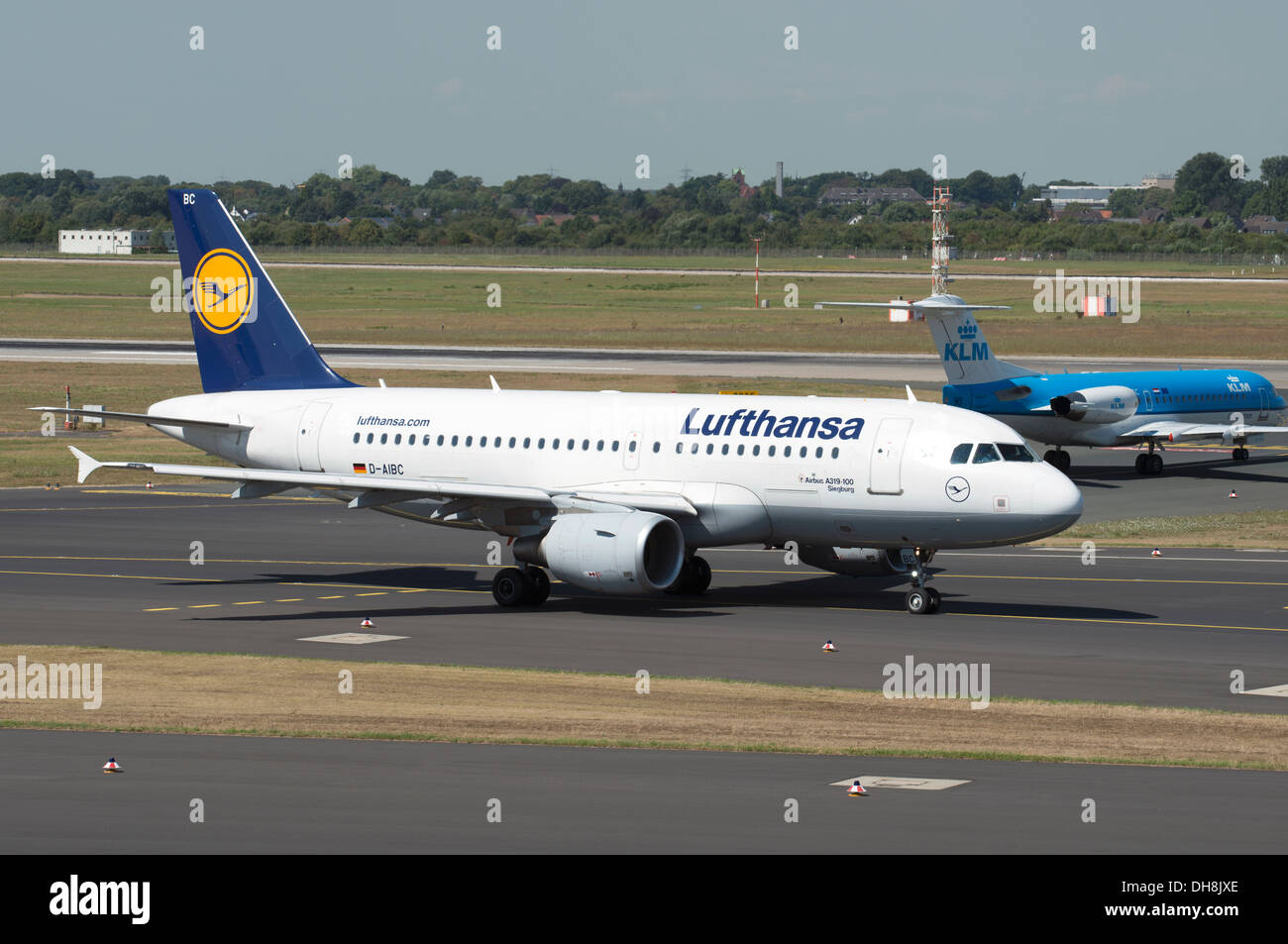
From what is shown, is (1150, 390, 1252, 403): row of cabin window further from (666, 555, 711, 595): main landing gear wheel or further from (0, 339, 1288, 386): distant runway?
(666, 555, 711, 595): main landing gear wheel

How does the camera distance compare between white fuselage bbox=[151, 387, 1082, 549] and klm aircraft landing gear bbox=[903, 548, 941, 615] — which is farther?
klm aircraft landing gear bbox=[903, 548, 941, 615]

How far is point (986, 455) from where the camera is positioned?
4012 cm

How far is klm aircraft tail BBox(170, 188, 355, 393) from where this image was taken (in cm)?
4912

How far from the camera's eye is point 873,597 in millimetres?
44062

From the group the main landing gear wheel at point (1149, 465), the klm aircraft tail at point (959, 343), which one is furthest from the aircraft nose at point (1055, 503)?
the main landing gear wheel at point (1149, 465)

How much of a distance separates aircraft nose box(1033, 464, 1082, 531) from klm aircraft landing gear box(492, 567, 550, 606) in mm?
11376

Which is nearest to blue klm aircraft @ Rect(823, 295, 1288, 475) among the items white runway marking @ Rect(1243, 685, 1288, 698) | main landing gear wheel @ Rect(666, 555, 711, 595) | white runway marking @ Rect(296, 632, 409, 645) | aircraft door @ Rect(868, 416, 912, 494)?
main landing gear wheel @ Rect(666, 555, 711, 595)

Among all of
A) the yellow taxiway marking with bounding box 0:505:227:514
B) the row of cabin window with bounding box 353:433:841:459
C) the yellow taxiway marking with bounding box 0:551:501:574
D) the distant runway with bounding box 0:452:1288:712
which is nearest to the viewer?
the distant runway with bounding box 0:452:1288:712

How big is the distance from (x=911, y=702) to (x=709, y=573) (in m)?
13.4

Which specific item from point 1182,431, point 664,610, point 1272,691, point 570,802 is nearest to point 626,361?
point 1182,431

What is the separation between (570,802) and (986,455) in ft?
64.1

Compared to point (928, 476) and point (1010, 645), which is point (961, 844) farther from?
point (928, 476)

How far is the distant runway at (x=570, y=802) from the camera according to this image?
2083 centimetres
